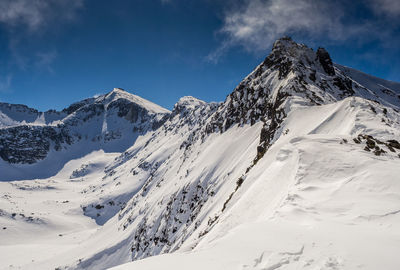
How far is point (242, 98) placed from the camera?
2349 inches

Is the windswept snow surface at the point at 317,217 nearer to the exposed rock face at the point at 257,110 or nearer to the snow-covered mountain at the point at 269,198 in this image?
the snow-covered mountain at the point at 269,198

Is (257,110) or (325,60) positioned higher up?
(325,60)

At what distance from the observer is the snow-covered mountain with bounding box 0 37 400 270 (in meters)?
6.93

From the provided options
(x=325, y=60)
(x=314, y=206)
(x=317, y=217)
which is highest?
(x=325, y=60)

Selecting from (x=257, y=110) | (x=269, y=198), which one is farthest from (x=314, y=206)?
(x=257, y=110)

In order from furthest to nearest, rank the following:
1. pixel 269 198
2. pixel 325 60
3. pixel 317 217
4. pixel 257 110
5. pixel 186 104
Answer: pixel 186 104 < pixel 325 60 < pixel 257 110 < pixel 269 198 < pixel 317 217

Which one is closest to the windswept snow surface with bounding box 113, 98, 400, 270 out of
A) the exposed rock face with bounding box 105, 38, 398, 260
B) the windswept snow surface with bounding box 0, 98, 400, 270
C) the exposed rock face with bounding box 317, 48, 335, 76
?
the windswept snow surface with bounding box 0, 98, 400, 270

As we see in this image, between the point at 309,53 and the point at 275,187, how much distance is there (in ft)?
161

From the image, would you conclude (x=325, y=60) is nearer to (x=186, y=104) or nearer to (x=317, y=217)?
(x=317, y=217)

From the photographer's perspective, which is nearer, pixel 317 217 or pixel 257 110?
pixel 317 217

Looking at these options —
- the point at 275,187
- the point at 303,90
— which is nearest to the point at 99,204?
the point at 303,90

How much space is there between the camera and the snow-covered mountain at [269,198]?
6.93 metres

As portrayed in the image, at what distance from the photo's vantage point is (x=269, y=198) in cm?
1355

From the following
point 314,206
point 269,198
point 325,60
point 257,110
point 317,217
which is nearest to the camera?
point 317,217
